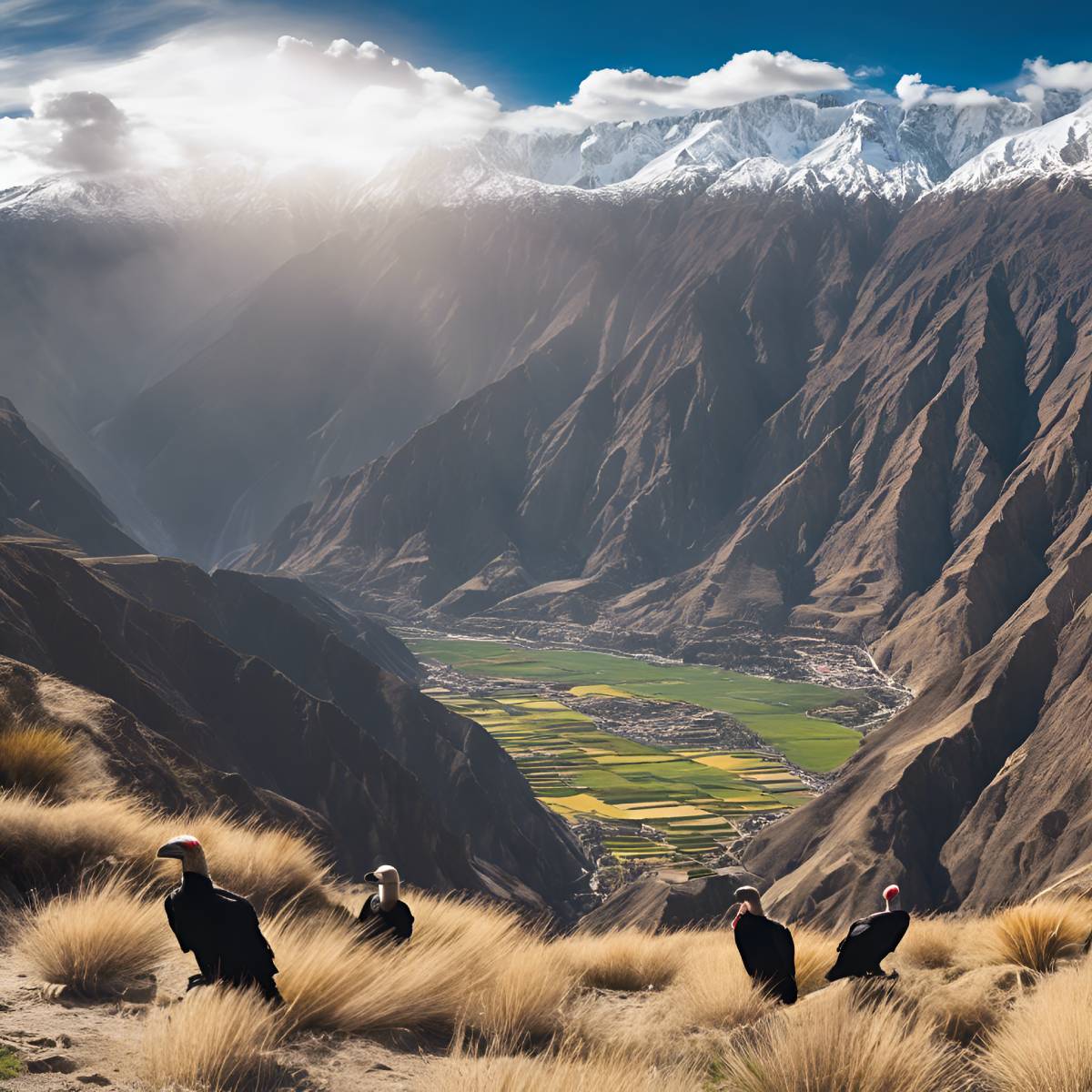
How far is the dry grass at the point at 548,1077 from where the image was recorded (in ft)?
29.8

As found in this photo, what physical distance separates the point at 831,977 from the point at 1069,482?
19781cm

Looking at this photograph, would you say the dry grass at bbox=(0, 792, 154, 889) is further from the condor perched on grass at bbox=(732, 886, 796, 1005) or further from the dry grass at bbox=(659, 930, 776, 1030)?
the condor perched on grass at bbox=(732, 886, 796, 1005)

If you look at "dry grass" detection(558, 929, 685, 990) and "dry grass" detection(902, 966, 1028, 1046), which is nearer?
"dry grass" detection(902, 966, 1028, 1046)

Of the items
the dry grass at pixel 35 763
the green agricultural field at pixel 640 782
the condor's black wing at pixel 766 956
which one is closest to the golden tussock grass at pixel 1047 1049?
the condor's black wing at pixel 766 956

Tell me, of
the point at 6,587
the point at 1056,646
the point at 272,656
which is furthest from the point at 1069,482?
the point at 6,587

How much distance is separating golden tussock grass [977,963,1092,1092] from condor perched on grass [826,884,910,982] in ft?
5.27

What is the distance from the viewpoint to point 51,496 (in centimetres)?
16375

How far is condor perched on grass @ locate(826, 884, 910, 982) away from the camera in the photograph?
43.4ft

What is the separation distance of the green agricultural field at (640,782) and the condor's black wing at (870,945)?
8834 cm

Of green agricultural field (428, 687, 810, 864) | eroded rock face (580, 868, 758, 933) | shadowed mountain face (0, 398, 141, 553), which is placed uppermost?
shadowed mountain face (0, 398, 141, 553)

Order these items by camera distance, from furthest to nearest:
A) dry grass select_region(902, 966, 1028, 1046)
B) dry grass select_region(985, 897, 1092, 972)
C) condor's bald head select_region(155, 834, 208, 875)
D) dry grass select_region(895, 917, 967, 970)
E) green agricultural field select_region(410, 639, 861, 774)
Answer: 1. green agricultural field select_region(410, 639, 861, 774)
2. dry grass select_region(895, 917, 967, 970)
3. dry grass select_region(985, 897, 1092, 972)
4. dry grass select_region(902, 966, 1028, 1046)
5. condor's bald head select_region(155, 834, 208, 875)

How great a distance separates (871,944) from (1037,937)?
11.5 ft

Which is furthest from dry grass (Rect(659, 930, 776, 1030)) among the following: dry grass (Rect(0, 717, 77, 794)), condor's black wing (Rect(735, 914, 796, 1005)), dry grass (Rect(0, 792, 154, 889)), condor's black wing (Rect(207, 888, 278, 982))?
dry grass (Rect(0, 717, 77, 794))

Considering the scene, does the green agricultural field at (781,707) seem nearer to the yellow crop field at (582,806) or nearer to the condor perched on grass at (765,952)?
the yellow crop field at (582,806)
